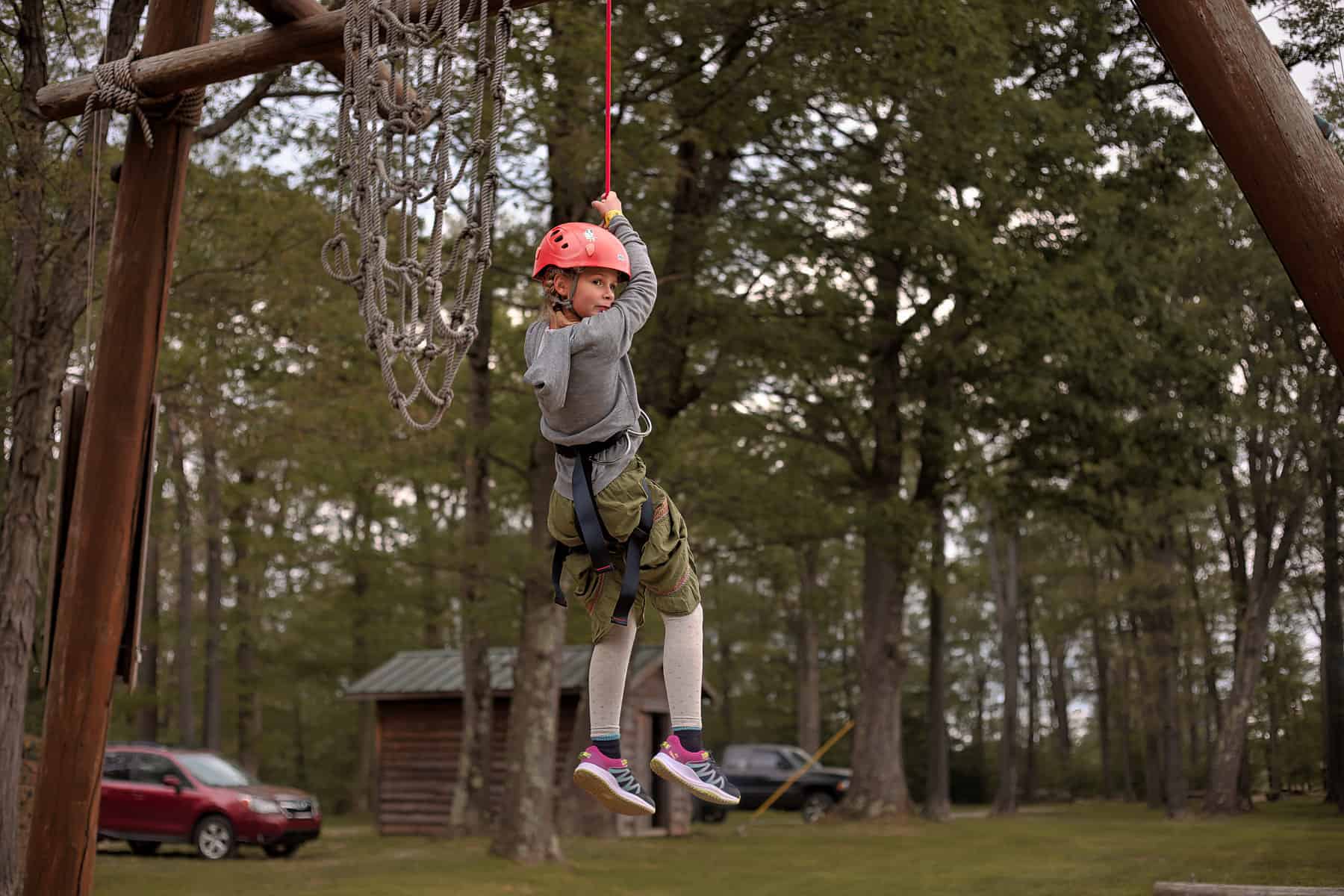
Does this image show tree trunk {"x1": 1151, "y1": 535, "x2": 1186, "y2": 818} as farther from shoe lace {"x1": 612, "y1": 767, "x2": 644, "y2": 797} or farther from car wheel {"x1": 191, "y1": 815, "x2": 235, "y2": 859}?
shoe lace {"x1": 612, "y1": 767, "x2": 644, "y2": 797}

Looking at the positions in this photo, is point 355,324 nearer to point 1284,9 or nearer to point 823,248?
point 823,248

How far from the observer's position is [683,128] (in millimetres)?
15508

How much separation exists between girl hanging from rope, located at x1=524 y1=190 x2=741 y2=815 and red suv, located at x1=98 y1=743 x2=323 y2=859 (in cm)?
1699

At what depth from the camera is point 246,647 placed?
3394 centimetres

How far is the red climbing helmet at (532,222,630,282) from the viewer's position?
4391mm

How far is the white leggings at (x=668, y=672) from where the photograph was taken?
4512mm

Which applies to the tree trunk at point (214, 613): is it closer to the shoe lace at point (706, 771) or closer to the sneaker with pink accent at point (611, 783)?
the sneaker with pink accent at point (611, 783)

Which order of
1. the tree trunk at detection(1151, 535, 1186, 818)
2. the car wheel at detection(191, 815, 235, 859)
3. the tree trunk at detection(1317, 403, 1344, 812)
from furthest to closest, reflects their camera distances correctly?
the tree trunk at detection(1151, 535, 1186, 818) → the tree trunk at detection(1317, 403, 1344, 812) → the car wheel at detection(191, 815, 235, 859)

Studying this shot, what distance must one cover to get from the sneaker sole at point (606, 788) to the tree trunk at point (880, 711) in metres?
20.2

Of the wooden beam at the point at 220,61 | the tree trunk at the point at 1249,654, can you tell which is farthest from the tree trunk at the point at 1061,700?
the wooden beam at the point at 220,61

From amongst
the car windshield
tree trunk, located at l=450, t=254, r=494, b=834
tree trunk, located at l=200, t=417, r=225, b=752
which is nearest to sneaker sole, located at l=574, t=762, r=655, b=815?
tree trunk, located at l=450, t=254, r=494, b=834

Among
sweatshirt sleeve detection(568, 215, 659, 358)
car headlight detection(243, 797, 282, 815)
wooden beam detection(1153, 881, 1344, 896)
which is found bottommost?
car headlight detection(243, 797, 282, 815)

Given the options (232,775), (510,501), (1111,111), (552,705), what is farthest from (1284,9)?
(510,501)

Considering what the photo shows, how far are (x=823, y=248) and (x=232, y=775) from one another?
11.9 meters
